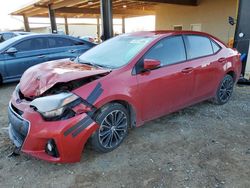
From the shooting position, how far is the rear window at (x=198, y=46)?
3.80 metres

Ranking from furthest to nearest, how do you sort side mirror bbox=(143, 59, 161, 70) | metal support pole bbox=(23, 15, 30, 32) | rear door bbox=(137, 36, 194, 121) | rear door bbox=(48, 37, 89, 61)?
metal support pole bbox=(23, 15, 30, 32) < rear door bbox=(48, 37, 89, 61) < rear door bbox=(137, 36, 194, 121) < side mirror bbox=(143, 59, 161, 70)

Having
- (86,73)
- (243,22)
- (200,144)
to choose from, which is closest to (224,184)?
(200,144)

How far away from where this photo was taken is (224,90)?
4.62m

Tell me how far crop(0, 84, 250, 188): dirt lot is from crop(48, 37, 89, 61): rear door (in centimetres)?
334

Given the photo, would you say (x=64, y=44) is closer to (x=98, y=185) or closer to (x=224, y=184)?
(x=98, y=185)

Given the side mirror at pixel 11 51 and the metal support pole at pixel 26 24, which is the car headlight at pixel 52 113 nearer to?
→ the side mirror at pixel 11 51

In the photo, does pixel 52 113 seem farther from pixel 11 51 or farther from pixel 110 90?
pixel 11 51

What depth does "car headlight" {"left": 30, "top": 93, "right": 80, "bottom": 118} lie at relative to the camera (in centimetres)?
245

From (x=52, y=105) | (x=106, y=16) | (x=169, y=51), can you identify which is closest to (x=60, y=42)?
(x=106, y=16)

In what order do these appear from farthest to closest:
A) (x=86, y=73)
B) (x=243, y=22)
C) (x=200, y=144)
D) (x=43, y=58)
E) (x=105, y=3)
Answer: (x=105, y=3) < (x=43, y=58) < (x=243, y=22) < (x=200, y=144) < (x=86, y=73)

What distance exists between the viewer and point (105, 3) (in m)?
8.79

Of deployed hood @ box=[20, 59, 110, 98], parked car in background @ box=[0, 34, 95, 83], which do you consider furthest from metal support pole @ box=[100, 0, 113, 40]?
deployed hood @ box=[20, 59, 110, 98]

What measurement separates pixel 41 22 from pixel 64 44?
103 ft

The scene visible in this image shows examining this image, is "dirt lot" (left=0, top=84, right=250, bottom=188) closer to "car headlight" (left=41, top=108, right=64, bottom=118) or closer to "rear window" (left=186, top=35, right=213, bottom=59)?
"car headlight" (left=41, top=108, right=64, bottom=118)
